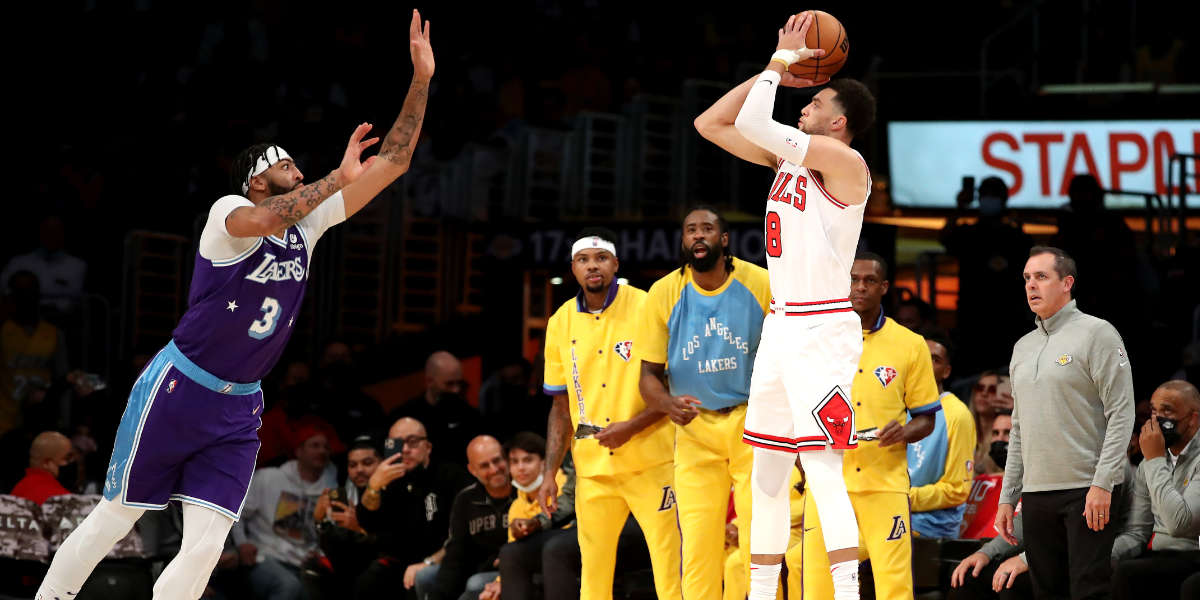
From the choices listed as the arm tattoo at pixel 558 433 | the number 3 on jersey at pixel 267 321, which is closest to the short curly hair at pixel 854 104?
the number 3 on jersey at pixel 267 321

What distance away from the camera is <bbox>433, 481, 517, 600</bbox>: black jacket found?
9375 millimetres

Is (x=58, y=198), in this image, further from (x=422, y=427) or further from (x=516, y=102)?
(x=422, y=427)

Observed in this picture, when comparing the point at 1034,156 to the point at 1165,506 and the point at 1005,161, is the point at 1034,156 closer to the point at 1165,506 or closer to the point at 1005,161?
the point at 1005,161

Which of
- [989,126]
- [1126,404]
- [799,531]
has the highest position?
[989,126]

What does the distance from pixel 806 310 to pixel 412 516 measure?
493 centimetres

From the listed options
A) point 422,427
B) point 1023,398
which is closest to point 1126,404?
point 1023,398

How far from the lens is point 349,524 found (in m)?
9.86

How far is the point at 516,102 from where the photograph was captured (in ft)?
58.5

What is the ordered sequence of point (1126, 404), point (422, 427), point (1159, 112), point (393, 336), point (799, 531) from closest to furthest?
point (1126, 404) → point (799, 531) → point (422, 427) → point (1159, 112) → point (393, 336)

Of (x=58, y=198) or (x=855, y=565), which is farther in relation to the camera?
(x=58, y=198)

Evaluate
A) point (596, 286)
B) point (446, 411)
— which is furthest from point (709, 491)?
point (446, 411)

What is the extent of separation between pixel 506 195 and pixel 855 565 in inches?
397

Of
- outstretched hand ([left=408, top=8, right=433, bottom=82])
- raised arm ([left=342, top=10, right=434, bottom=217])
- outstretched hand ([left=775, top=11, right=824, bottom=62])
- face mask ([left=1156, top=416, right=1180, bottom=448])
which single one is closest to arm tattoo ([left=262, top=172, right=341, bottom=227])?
raised arm ([left=342, top=10, right=434, bottom=217])

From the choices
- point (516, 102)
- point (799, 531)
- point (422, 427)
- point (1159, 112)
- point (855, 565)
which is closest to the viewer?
point (855, 565)
